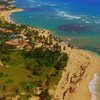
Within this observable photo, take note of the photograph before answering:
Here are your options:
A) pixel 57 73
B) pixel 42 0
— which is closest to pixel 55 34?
pixel 57 73

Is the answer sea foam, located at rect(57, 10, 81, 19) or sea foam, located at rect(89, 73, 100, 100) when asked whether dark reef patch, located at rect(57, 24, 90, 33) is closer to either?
sea foam, located at rect(57, 10, 81, 19)

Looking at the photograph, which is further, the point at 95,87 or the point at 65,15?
the point at 65,15

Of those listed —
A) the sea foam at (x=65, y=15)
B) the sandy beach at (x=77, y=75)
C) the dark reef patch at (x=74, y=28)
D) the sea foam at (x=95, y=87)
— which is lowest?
the sea foam at (x=95, y=87)

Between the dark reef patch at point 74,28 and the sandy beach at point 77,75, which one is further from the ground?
the dark reef patch at point 74,28

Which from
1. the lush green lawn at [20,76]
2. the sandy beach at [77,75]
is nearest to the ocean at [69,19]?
the sandy beach at [77,75]

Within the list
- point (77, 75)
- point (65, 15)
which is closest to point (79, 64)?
point (77, 75)

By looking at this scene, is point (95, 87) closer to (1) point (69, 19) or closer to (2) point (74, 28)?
(2) point (74, 28)

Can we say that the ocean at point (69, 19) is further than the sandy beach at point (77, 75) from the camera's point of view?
Yes

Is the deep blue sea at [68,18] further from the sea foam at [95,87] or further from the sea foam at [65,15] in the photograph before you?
the sea foam at [95,87]

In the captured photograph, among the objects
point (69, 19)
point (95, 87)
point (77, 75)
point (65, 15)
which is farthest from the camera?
point (65, 15)
